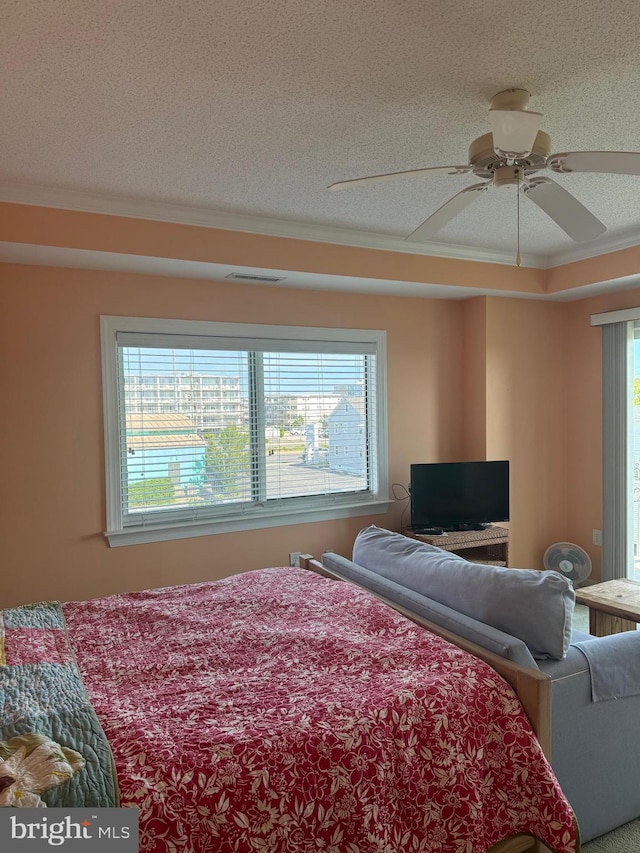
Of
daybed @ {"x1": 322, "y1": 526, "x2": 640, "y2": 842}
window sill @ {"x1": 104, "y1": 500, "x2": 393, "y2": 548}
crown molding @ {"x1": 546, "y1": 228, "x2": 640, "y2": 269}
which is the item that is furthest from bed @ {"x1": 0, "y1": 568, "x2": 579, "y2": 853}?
crown molding @ {"x1": 546, "y1": 228, "x2": 640, "y2": 269}

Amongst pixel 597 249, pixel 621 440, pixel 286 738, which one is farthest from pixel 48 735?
pixel 621 440

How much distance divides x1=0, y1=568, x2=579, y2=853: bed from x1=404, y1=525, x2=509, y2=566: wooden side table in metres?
2.14

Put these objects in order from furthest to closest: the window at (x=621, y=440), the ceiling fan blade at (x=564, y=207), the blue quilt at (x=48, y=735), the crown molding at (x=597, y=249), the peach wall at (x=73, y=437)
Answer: the window at (x=621, y=440)
the crown molding at (x=597, y=249)
the peach wall at (x=73, y=437)
the ceiling fan blade at (x=564, y=207)
the blue quilt at (x=48, y=735)

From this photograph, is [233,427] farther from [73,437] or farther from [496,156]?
[496,156]

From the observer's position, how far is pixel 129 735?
58.9 inches

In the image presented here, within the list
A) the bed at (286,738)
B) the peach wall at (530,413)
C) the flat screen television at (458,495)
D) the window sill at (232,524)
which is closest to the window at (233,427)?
the window sill at (232,524)

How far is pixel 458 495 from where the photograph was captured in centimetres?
450

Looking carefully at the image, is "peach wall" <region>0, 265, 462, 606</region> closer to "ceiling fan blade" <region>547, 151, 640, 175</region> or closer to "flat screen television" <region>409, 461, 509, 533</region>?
"flat screen television" <region>409, 461, 509, 533</region>

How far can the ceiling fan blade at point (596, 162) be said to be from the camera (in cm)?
190

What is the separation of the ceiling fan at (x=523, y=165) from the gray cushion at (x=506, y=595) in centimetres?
138

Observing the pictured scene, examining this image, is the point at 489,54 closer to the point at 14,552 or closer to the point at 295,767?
the point at 295,767

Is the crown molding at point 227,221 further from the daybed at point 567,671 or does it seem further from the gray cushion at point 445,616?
the daybed at point 567,671

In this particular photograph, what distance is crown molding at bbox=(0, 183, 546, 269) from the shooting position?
3.00 metres

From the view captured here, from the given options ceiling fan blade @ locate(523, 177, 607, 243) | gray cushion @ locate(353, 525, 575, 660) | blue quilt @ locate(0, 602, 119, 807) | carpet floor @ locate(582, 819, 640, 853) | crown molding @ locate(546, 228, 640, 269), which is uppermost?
crown molding @ locate(546, 228, 640, 269)
